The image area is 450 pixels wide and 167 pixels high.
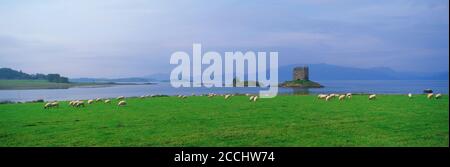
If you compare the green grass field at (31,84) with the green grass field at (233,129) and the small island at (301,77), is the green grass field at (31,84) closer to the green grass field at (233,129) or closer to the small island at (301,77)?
the green grass field at (233,129)

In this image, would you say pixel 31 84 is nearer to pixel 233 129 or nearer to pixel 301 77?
pixel 233 129

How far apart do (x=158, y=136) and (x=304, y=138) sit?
302cm

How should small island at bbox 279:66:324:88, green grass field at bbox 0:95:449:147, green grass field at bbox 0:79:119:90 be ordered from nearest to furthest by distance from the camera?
green grass field at bbox 0:95:449:147, green grass field at bbox 0:79:119:90, small island at bbox 279:66:324:88

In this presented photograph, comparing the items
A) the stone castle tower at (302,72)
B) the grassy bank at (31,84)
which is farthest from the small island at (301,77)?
the grassy bank at (31,84)

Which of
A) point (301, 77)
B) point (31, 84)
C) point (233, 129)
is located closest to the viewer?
point (233, 129)

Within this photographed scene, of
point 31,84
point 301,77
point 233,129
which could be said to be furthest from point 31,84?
point 301,77

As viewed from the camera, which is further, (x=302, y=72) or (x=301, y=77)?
(x=301, y=77)

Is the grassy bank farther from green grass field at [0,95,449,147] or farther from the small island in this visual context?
the small island

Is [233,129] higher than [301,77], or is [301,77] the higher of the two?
[301,77]

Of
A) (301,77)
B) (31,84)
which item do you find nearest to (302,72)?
(301,77)

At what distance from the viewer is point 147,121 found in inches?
452

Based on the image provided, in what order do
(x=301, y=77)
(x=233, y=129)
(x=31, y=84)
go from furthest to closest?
(x=301, y=77) < (x=31, y=84) < (x=233, y=129)

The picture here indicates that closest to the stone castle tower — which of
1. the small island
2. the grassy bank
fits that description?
the small island
